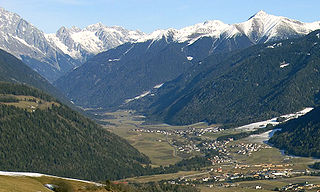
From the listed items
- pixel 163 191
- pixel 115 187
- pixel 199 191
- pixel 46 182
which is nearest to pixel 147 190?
pixel 163 191

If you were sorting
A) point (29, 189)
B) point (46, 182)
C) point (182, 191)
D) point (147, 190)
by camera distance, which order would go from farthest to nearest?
point (182, 191)
point (147, 190)
point (46, 182)
point (29, 189)

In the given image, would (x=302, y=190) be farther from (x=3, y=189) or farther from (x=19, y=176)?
(x=3, y=189)

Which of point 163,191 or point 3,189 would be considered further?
point 163,191

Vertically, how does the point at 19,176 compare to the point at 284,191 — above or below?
above

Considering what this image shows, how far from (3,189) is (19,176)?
108ft

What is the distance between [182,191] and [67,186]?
260 ft

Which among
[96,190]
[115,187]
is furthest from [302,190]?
[96,190]

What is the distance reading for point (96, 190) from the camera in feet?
355

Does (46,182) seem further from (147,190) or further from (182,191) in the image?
(182,191)

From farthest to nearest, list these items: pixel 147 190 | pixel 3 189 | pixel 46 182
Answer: pixel 147 190
pixel 46 182
pixel 3 189

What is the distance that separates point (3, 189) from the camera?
278 ft

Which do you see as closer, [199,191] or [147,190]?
[147,190]

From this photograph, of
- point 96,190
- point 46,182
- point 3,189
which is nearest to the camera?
point 3,189

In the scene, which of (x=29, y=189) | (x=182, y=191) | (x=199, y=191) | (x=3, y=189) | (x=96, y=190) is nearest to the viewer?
(x=3, y=189)
